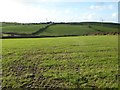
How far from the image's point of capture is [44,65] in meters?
23.8

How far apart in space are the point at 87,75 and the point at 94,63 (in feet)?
10.5

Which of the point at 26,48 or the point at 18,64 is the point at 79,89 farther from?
the point at 26,48

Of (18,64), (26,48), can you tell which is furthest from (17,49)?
(18,64)

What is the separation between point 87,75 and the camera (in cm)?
2089

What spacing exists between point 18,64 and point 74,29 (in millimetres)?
71233

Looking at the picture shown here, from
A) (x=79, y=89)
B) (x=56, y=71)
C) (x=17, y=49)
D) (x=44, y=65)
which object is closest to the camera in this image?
(x=79, y=89)

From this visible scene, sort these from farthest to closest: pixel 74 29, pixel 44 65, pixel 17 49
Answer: pixel 74 29
pixel 17 49
pixel 44 65

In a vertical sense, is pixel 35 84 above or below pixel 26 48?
below

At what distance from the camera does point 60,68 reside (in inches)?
908

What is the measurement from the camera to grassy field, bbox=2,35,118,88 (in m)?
19.9

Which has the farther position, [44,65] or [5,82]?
[44,65]

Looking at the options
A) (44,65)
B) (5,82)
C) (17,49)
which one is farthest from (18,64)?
(17,49)

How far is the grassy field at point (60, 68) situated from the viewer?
19.9m

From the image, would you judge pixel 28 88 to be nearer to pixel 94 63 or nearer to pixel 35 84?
pixel 35 84
